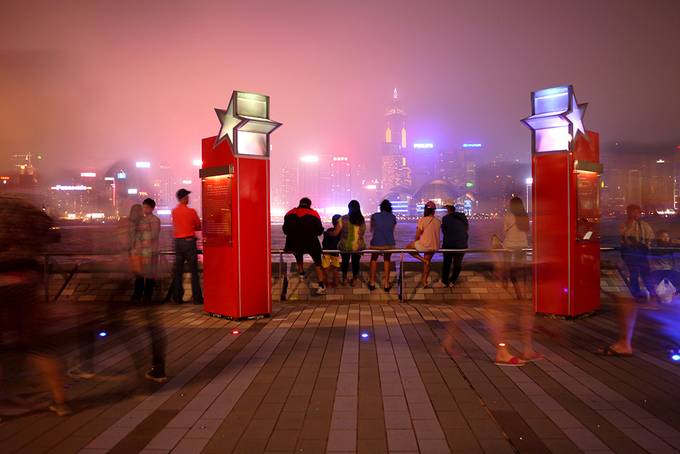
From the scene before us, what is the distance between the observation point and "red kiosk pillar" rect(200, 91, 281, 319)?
9461 mm

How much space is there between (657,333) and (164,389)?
6.76 metres

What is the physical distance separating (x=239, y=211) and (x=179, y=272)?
2598 mm

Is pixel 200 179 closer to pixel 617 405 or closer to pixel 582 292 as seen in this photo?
pixel 582 292

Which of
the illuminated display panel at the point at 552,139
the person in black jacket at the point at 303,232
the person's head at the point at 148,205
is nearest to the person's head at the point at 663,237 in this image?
the illuminated display panel at the point at 552,139

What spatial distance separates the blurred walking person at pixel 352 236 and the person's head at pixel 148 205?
3941 millimetres

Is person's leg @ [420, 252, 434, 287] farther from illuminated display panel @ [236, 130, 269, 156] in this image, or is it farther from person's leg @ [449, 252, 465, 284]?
illuminated display panel @ [236, 130, 269, 156]

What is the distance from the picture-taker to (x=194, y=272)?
11375mm

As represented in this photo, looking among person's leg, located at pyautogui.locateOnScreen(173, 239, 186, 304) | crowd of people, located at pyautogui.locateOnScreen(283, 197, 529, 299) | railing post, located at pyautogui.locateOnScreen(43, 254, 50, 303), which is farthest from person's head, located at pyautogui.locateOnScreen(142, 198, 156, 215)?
railing post, located at pyautogui.locateOnScreen(43, 254, 50, 303)

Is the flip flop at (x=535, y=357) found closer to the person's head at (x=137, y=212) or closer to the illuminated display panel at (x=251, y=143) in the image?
the illuminated display panel at (x=251, y=143)

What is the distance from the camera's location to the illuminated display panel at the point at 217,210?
9547 millimetres

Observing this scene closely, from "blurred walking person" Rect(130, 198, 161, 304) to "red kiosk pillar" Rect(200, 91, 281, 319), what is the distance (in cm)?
101

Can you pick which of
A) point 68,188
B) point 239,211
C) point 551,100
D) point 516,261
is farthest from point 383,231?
point 68,188

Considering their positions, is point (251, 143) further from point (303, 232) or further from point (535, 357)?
point (535, 357)

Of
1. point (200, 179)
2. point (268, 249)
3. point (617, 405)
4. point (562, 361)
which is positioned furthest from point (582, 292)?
point (200, 179)
